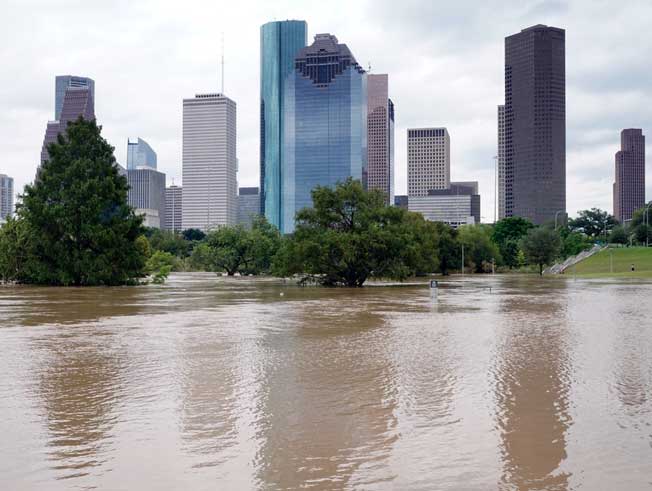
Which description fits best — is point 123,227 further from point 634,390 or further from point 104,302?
point 634,390

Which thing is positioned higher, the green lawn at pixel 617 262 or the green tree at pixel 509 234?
the green tree at pixel 509 234

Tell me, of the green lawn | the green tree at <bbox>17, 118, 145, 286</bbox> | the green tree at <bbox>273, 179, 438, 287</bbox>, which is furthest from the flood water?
the green lawn

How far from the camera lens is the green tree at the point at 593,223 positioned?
16150 cm

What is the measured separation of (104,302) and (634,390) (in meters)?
27.4

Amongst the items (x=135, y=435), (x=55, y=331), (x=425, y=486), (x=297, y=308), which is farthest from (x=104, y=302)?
Answer: (x=425, y=486)

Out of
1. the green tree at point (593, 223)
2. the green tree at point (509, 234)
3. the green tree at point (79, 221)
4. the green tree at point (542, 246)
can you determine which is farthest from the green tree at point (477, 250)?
the green tree at point (79, 221)

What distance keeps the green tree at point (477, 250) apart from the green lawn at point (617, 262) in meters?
18.4

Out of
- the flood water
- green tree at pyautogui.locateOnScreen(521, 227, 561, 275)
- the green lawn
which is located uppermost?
green tree at pyautogui.locateOnScreen(521, 227, 561, 275)

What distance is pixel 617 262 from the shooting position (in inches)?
3669

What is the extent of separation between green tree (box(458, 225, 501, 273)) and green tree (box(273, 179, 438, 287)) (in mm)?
61316

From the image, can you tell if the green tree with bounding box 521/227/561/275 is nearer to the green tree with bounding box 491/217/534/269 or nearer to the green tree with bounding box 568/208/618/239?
the green tree with bounding box 491/217/534/269

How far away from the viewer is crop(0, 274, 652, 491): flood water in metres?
6.33

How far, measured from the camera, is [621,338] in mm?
16891

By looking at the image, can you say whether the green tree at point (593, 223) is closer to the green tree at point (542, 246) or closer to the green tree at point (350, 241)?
the green tree at point (542, 246)
